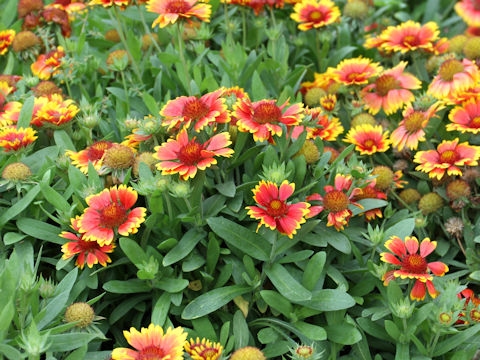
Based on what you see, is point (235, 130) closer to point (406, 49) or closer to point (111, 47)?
point (406, 49)

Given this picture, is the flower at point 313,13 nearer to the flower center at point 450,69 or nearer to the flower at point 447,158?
the flower center at point 450,69

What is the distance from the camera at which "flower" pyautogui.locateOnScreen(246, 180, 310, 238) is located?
167 centimetres

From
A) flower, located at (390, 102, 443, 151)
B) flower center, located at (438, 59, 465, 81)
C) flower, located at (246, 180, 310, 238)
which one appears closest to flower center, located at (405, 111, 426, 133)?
flower, located at (390, 102, 443, 151)

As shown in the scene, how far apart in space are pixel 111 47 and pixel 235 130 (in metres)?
1.25

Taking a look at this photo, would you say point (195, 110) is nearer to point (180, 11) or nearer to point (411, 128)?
point (180, 11)

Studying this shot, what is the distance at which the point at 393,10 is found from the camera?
11.7 ft

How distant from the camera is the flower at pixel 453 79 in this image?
91.4 inches

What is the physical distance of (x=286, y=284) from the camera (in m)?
1.77

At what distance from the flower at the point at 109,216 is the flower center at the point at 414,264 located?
778mm

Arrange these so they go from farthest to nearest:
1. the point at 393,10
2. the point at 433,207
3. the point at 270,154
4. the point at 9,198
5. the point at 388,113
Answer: the point at 393,10 → the point at 388,113 → the point at 433,207 → the point at 9,198 → the point at 270,154

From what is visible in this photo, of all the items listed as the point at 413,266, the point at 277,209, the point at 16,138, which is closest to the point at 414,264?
the point at 413,266

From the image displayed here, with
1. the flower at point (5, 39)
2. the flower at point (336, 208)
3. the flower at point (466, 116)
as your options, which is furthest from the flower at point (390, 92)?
the flower at point (5, 39)

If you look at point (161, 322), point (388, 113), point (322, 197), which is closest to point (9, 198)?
point (161, 322)

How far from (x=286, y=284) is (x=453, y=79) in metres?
1.15
